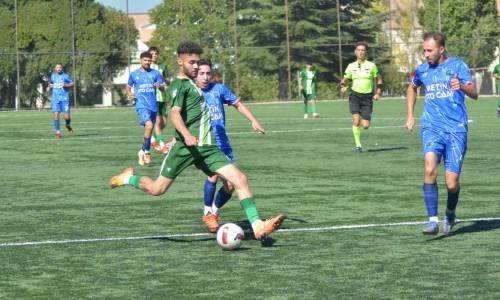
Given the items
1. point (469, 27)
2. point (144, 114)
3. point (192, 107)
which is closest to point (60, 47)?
A: point (469, 27)

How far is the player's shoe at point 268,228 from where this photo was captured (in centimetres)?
1021

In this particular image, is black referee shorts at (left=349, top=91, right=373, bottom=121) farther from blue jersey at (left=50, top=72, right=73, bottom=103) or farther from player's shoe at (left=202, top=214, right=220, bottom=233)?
player's shoe at (left=202, top=214, right=220, bottom=233)

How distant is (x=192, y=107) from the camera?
1097 cm

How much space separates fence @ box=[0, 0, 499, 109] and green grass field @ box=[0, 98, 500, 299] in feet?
141

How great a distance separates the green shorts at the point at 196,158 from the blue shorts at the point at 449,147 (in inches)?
77.1

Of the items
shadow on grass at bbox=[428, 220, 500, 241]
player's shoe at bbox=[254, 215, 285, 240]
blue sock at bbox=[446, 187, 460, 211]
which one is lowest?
shadow on grass at bbox=[428, 220, 500, 241]

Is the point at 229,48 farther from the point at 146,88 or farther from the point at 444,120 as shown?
the point at 444,120

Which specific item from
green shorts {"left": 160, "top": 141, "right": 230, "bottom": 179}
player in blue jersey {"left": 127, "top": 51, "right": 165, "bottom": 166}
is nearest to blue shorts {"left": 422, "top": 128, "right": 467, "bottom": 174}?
green shorts {"left": 160, "top": 141, "right": 230, "bottom": 179}

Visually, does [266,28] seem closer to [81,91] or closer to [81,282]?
[81,91]

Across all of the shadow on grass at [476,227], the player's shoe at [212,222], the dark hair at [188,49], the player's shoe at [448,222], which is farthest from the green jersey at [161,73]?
the player's shoe at [448,222]

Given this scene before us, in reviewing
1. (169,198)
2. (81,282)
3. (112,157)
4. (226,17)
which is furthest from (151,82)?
(226,17)

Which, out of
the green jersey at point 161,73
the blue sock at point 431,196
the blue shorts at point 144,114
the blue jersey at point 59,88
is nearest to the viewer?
the blue sock at point 431,196

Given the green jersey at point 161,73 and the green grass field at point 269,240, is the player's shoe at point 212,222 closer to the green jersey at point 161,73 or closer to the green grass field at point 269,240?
the green grass field at point 269,240

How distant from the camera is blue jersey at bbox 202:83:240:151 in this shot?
1231cm
